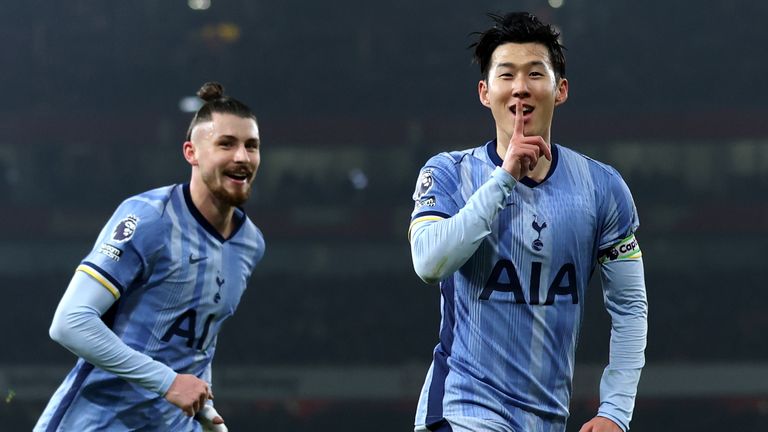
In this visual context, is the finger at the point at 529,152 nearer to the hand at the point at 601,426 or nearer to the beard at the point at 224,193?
the hand at the point at 601,426

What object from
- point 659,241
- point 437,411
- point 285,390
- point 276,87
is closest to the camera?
point 437,411

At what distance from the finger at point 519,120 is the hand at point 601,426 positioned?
0.68 metres

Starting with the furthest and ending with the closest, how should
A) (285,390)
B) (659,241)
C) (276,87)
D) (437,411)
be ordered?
(276,87) → (659,241) → (285,390) → (437,411)

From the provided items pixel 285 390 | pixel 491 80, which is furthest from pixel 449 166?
pixel 285 390

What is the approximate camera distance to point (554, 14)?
55.6ft

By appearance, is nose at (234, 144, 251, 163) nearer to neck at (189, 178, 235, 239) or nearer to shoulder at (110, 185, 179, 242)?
neck at (189, 178, 235, 239)

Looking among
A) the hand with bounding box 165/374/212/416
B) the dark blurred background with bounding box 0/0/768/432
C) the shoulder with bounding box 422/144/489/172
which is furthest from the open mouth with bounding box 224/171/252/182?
the dark blurred background with bounding box 0/0/768/432

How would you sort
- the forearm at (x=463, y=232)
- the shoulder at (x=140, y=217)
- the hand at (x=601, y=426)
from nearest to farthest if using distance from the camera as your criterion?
1. the forearm at (x=463, y=232)
2. the hand at (x=601, y=426)
3. the shoulder at (x=140, y=217)

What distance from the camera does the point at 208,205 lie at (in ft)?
11.1

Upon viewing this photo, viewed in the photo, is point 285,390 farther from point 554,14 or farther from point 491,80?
point 491,80

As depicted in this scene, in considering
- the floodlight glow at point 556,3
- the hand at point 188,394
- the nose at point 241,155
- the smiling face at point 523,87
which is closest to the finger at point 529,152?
the smiling face at point 523,87

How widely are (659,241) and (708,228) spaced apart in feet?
2.63

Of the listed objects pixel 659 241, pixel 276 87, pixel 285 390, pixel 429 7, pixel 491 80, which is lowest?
pixel 285 390

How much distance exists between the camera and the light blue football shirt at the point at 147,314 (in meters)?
3.14
